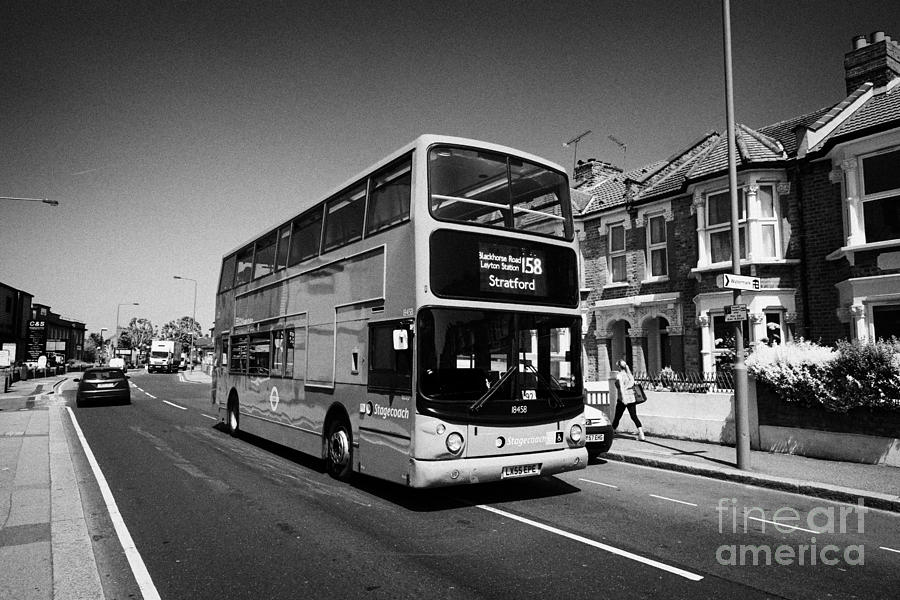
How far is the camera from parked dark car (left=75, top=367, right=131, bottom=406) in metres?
22.3

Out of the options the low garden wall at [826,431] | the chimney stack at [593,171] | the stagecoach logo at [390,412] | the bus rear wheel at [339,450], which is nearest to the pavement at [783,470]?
the low garden wall at [826,431]

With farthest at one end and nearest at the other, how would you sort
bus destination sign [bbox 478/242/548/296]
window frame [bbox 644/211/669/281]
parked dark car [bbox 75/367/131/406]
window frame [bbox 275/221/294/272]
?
1. parked dark car [bbox 75/367/131/406]
2. window frame [bbox 644/211/669/281]
3. window frame [bbox 275/221/294/272]
4. bus destination sign [bbox 478/242/548/296]

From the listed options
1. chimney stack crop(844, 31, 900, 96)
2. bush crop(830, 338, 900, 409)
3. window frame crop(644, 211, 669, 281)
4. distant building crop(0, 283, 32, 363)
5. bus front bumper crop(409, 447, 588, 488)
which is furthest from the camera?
distant building crop(0, 283, 32, 363)

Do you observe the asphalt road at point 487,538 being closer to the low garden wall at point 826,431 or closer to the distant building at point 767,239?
the low garden wall at point 826,431

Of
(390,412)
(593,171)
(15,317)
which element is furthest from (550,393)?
(15,317)

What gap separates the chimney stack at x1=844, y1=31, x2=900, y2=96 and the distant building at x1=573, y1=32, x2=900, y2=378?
0.11ft

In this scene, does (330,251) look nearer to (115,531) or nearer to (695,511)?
(115,531)

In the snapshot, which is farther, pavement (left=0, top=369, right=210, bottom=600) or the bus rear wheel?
the bus rear wheel

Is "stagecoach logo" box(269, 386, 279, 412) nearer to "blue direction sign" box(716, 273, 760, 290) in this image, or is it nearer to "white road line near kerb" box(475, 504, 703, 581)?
"white road line near kerb" box(475, 504, 703, 581)

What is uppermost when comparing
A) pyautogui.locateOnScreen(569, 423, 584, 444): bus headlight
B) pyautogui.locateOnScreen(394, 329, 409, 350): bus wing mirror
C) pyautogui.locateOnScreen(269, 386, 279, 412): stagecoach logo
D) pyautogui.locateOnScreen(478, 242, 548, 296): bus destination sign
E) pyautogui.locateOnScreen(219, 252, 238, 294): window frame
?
pyautogui.locateOnScreen(219, 252, 238, 294): window frame

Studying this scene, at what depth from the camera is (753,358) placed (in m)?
11.4

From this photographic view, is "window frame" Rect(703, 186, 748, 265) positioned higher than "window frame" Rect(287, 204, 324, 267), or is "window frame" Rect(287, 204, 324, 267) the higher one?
"window frame" Rect(703, 186, 748, 265)

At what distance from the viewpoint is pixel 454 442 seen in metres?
6.50

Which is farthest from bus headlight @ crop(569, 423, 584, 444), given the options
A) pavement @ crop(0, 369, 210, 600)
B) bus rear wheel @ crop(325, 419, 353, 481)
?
pavement @ crop(0, 369, 210, 600)
